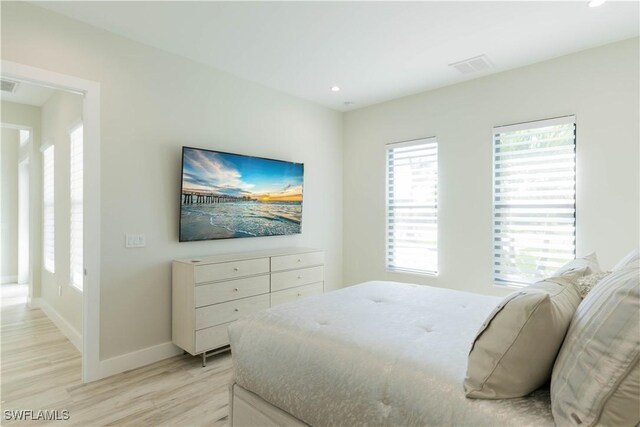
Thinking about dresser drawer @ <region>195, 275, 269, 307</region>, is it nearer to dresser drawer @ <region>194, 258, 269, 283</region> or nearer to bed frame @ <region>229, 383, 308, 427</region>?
dresser drawer @ <region>194, 258, 269, 283</region>

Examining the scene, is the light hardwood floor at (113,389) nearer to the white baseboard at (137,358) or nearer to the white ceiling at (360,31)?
the white baseboard at (137,358)

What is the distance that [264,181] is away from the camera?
12.5 feet

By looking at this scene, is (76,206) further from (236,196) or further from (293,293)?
(293,293)

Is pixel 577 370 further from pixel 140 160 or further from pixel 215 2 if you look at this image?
pixel 140 160

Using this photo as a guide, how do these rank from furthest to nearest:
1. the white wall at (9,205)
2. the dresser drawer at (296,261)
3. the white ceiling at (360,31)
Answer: the white wall at (9,205)
the dresser drawer at (296,261)
the white ceiling at (360,31)

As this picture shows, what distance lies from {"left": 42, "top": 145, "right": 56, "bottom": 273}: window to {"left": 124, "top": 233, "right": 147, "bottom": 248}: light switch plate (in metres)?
2.02

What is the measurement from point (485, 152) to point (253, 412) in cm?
328

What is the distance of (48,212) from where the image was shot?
4.36m

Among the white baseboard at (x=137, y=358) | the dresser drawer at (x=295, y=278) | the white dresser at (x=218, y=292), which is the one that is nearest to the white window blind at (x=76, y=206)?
the white baseboard at (x=137, y=358)

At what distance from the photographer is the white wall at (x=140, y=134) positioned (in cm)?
254

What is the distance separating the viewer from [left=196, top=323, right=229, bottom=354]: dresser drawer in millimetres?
2861

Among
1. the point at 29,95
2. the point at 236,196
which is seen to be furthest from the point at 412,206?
the point at 29,95

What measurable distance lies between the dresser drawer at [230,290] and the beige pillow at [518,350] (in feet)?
7.60

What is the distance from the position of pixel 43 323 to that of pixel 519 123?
579cm
